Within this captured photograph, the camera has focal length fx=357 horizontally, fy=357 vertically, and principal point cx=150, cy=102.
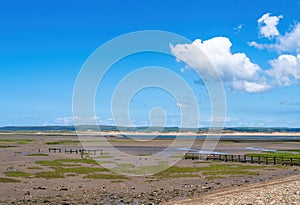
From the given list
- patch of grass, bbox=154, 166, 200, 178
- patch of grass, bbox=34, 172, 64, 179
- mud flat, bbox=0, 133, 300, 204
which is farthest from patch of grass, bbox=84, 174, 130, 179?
patch of grass, bbox=154, 166, 200, 178

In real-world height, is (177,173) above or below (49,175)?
below

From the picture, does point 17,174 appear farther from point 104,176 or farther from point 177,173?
point 177,173

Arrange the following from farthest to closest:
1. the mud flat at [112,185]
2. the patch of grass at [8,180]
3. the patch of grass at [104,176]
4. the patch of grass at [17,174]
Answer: the patch of grass at [17,174] → the patch of grass at [104,176] → the patch of grass at [8,180] → the mud flat at [112,185]

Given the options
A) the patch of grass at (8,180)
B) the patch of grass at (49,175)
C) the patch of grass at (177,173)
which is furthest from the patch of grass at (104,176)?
the patch of grass at (8,180)

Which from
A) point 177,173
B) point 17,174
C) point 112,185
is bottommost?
point 112,185

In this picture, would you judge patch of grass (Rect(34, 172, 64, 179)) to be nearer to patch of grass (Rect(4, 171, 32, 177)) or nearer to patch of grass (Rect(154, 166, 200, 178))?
patch of grass (Rect(4, 171, 32, 177))

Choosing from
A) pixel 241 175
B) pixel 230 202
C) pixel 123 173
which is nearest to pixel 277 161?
pixel 241 175

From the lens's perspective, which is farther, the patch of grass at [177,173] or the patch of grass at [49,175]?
the patch of grass at [177,173]

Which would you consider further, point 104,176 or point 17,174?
point 17,174

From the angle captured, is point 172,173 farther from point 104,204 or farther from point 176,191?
point 104,204

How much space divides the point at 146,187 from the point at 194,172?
43.2ft

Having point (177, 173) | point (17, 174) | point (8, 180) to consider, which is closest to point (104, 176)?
point (177, 173)

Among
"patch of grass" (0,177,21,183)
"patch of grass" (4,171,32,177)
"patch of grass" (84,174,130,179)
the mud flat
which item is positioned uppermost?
"patch of grass" (4,171,32,177)

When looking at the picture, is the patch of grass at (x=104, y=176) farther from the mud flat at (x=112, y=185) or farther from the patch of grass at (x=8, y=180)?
the patch of grass at (x=8, y=180)
